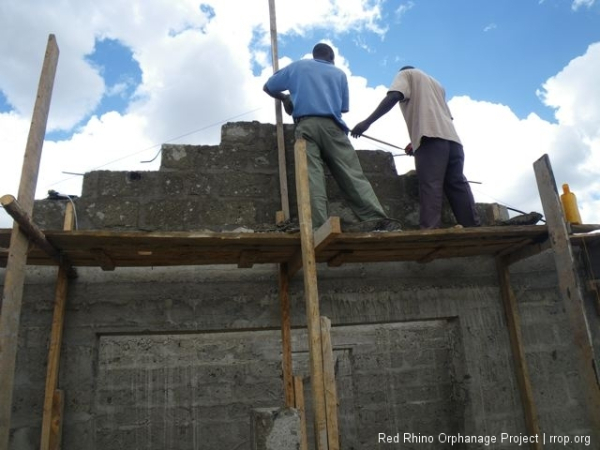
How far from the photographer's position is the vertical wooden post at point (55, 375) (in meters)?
3.60

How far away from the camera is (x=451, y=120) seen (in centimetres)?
473

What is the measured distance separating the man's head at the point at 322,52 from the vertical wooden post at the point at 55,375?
114 inches

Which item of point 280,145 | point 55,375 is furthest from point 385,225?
point 55,375

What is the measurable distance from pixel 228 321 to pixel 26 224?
5.68 ft

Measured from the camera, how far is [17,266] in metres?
2.94

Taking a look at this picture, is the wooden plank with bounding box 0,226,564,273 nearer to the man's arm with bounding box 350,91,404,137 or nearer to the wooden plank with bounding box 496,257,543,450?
the wooden plank with bounding box 496,257,543,450

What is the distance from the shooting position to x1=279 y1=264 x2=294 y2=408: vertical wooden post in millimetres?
3852

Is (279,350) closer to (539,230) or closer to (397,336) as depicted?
(397,336)

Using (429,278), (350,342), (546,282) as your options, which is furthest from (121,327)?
(546,282)

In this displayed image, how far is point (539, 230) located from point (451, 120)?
4.53 ft

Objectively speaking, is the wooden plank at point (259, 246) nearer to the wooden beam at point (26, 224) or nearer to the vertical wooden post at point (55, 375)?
the wooden beam at point (26, 224)

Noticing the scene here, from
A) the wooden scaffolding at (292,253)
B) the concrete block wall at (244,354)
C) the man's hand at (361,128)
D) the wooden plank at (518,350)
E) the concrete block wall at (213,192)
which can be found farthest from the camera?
the man's hand at (361,128)

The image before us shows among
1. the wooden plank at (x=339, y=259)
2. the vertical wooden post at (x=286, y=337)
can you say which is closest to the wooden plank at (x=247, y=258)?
the vertical wooden post at (x=286, y=337)

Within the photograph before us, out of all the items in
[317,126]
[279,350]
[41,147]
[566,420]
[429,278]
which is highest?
[317,126]
